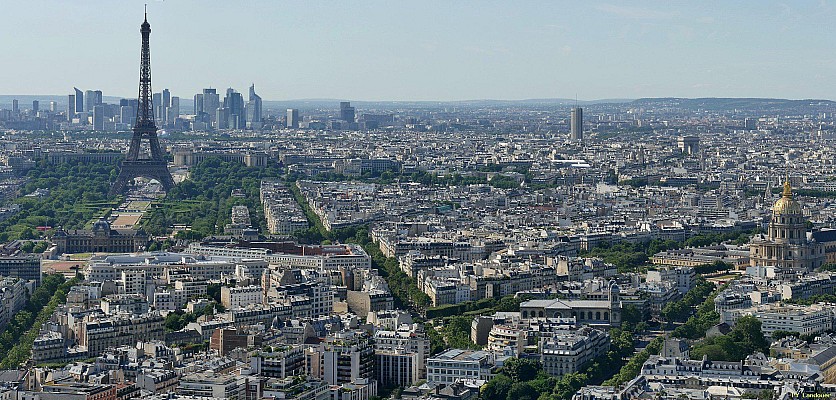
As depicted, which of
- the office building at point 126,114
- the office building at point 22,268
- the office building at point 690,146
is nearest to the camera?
the office building at point 22,268

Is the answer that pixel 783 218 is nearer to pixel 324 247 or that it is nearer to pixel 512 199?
pixel 324 247

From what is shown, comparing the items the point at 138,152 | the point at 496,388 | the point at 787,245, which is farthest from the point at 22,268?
the point at 138,152

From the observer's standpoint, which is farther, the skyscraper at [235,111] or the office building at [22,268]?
the skyscraper at [235,111]

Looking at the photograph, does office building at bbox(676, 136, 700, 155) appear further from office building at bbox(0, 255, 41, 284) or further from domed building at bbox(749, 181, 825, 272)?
office building at bbox(0, 255, 41, 284)

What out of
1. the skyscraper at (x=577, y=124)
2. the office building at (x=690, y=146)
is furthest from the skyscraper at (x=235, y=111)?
the office building at (x=690, y=146)

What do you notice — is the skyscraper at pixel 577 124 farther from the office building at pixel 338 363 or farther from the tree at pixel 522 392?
the tree at pixel 522 392

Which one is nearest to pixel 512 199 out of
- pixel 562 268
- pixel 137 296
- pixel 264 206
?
pixel 264 206

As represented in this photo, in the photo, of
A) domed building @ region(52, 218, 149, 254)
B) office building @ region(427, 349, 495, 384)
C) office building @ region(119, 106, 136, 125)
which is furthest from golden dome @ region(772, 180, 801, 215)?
office building @ region(119, 106, 136, 125)
